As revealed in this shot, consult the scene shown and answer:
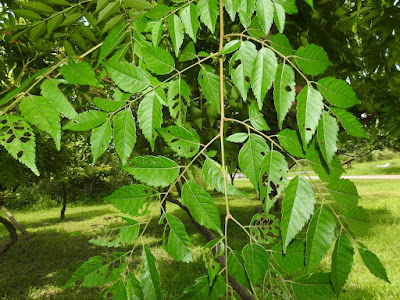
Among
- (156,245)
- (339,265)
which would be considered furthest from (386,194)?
(339,265)

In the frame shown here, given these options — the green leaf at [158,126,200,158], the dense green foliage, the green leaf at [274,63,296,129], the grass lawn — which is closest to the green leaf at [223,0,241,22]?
the dense green foliage

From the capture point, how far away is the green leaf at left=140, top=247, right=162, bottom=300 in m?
0.62

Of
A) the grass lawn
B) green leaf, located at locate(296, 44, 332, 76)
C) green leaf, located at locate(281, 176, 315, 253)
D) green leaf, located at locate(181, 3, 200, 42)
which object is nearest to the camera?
green leaf, located at locate(281, 176, 315, 253)

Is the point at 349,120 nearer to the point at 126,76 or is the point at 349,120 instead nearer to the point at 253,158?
the point at 253,158

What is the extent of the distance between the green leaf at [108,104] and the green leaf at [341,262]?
A: 2.08 feet

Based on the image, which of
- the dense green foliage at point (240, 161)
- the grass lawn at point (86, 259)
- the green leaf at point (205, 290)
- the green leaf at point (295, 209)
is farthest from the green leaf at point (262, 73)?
the grass lawn at point (86, 259)

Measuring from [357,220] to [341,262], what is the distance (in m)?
0.11

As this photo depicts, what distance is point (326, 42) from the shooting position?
1.83 meters

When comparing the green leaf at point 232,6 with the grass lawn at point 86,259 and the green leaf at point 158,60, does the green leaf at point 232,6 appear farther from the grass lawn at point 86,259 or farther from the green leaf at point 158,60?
the grass lawn at point 86,259

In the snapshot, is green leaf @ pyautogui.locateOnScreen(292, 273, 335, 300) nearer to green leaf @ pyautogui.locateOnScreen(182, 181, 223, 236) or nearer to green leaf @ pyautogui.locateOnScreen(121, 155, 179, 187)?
green leaf @ pyautogui.locateOnScreen(182, 181, 223, 236)

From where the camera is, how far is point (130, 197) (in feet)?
2.25

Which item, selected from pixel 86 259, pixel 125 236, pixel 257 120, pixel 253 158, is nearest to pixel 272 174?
pixel 253 158

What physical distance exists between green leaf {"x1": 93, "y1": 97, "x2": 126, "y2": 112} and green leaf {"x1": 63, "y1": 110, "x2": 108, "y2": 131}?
2 centimetres

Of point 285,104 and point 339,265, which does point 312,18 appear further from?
point 339,265
